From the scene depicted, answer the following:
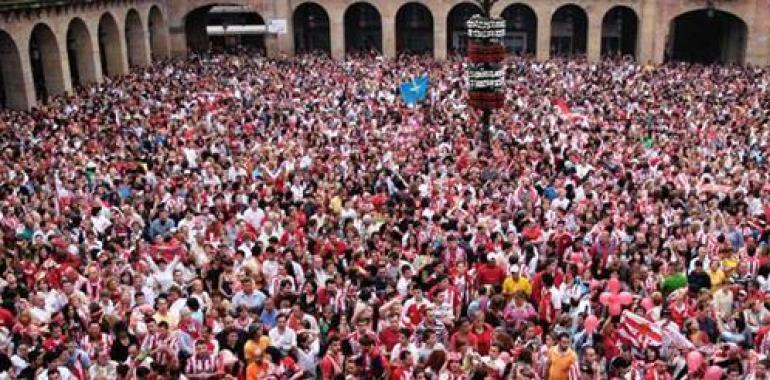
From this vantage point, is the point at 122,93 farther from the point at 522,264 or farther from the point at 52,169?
the point at 522,264

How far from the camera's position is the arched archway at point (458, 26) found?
4234 cm

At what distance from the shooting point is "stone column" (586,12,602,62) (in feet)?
124

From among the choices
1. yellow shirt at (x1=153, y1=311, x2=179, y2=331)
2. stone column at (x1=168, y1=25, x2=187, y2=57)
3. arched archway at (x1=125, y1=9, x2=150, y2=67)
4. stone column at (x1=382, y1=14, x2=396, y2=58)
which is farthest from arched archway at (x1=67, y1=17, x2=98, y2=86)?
yellow shirt at (x1=153, y1=311, x2=179, y2=331)

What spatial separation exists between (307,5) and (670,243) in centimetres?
3366

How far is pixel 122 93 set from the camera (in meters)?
26.1

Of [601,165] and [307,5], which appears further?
[307,5]

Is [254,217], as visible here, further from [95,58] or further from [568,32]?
[568,32]

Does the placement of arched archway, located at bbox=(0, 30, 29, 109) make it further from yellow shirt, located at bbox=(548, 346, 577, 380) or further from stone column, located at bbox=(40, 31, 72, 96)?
yellow shirt, located at bbox=(548, 346, 577, 380)

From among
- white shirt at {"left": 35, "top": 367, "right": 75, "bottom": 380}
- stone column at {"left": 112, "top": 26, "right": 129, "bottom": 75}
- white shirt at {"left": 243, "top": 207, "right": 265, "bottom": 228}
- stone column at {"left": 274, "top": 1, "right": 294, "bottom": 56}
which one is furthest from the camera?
stone column at {"left": 274, "top": 1, "right": 294, "bottom": 56}

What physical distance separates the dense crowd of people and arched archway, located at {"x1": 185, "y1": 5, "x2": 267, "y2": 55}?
18.9 meters

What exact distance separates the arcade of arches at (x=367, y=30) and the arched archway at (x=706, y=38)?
0.05 m

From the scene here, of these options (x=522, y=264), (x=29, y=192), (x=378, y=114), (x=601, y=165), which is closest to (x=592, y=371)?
(x=522, y=264)

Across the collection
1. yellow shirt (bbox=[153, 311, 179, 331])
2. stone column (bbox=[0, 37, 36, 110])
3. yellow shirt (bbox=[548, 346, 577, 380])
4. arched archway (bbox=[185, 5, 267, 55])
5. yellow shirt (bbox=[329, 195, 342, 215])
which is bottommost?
yellow shirt (bbox=[548, 346, 577, 380])

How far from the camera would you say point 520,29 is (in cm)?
4238
